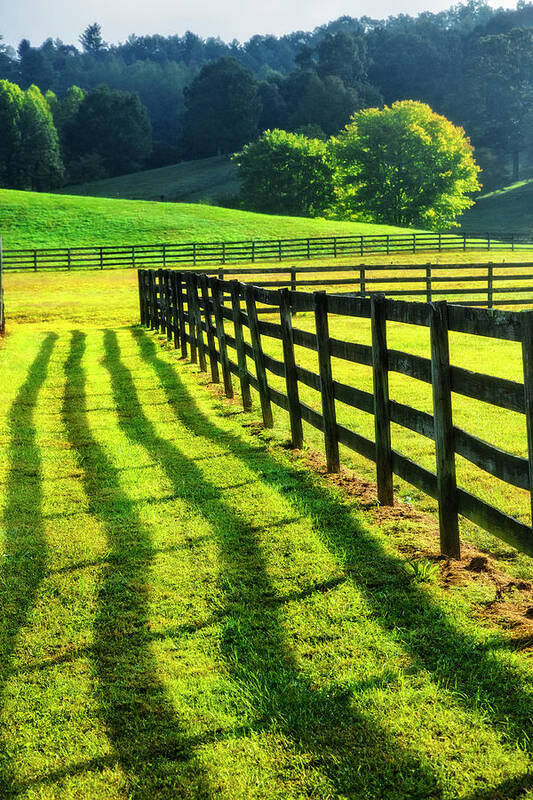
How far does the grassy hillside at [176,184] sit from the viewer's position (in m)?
101

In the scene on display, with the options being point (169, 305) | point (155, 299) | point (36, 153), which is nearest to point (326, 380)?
point (169, 305)

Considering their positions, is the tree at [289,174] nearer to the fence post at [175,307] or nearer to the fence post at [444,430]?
the fence post at [175,307]

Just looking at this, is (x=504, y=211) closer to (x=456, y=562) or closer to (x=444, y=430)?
(x=444, y=430)

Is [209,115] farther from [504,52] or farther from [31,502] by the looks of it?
[31,502]

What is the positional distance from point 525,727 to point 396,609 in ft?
3.97

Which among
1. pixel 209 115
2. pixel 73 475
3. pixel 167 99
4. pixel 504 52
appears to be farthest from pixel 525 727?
pixel 167 99

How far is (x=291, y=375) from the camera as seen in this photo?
8.27 meters

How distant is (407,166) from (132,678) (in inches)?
3057

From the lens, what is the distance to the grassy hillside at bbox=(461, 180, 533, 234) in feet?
292

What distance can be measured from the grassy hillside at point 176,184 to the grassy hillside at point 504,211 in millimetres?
30189

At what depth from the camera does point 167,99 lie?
156375 mm

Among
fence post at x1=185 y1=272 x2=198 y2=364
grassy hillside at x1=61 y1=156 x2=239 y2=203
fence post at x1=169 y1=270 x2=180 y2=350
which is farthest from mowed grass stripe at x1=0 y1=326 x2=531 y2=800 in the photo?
grassy hillside at x1=61 y1=156 x2=239 y2=203

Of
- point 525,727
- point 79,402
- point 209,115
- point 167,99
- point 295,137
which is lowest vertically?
point 525,727

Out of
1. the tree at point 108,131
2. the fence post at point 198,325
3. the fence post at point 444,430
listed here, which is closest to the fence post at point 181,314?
the fence post at point 198,325
